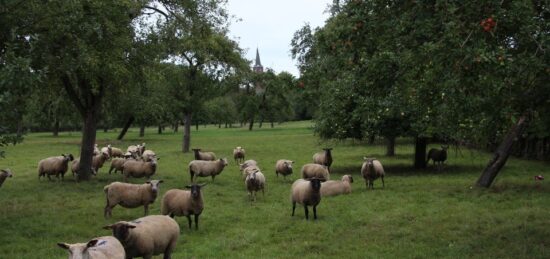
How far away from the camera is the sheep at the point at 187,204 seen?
44.4 ft

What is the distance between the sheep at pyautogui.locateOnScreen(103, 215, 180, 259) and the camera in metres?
9.11

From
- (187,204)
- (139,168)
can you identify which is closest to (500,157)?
(187,204)

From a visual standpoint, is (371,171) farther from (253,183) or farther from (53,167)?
(53,167)

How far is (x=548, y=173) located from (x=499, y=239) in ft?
48.2

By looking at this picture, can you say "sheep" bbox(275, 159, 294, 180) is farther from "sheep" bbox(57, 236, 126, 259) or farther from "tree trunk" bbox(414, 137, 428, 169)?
"sheep" bbox(57, 236, 126, 259)

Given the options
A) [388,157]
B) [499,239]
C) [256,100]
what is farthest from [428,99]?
[256,100]

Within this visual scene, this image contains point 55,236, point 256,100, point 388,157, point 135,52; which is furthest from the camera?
point 256,100

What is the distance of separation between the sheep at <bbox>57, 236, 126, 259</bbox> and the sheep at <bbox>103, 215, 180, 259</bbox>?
1.98ft

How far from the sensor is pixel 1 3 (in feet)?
39.8

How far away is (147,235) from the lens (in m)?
9.55

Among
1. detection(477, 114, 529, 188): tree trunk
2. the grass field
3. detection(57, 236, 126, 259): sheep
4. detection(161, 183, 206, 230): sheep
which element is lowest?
the grass field

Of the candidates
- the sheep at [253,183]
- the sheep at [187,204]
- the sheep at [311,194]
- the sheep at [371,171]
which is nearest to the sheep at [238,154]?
the sheep at [371,171]

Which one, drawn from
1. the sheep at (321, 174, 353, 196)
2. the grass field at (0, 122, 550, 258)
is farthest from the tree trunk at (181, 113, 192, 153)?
the sheep at (321, 174, 353, 196)

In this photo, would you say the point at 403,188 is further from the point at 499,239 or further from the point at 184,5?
the point at 184,5
